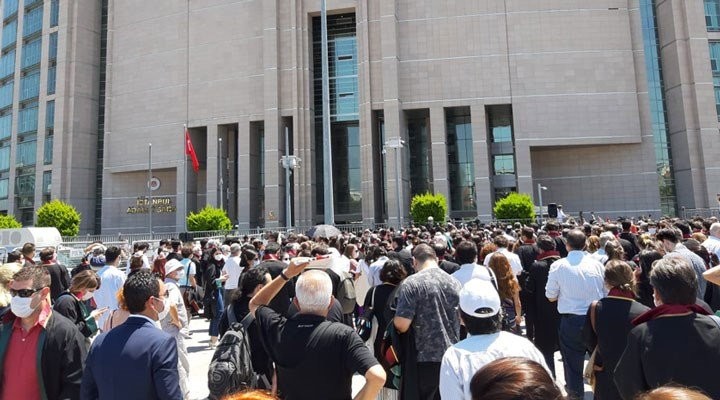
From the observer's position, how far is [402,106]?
136 ft

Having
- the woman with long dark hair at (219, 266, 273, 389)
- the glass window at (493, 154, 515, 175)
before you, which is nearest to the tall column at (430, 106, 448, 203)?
the glass window at (493, 154, 515, 175)

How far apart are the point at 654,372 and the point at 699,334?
14.3 inches

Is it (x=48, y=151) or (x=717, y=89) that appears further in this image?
(x=48, y=151)

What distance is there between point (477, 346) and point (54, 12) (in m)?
66.2

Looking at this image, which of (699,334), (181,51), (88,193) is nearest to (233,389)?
(699,334)

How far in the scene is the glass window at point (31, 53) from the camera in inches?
2145

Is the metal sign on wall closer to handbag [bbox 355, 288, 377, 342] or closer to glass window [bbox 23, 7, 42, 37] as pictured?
glass window [bbox 23, 7, 42, 37]

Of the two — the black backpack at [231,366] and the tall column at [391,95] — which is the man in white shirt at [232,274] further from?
the tall column at [391,95]

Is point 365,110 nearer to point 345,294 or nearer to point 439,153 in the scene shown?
point 439,153

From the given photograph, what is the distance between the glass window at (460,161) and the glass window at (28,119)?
47661mm

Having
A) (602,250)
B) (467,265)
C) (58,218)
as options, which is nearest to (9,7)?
(58,218)

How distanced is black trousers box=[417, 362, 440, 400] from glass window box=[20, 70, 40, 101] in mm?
63794

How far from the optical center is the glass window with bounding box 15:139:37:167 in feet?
174

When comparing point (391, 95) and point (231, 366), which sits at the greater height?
Answer: point (391, 95)
